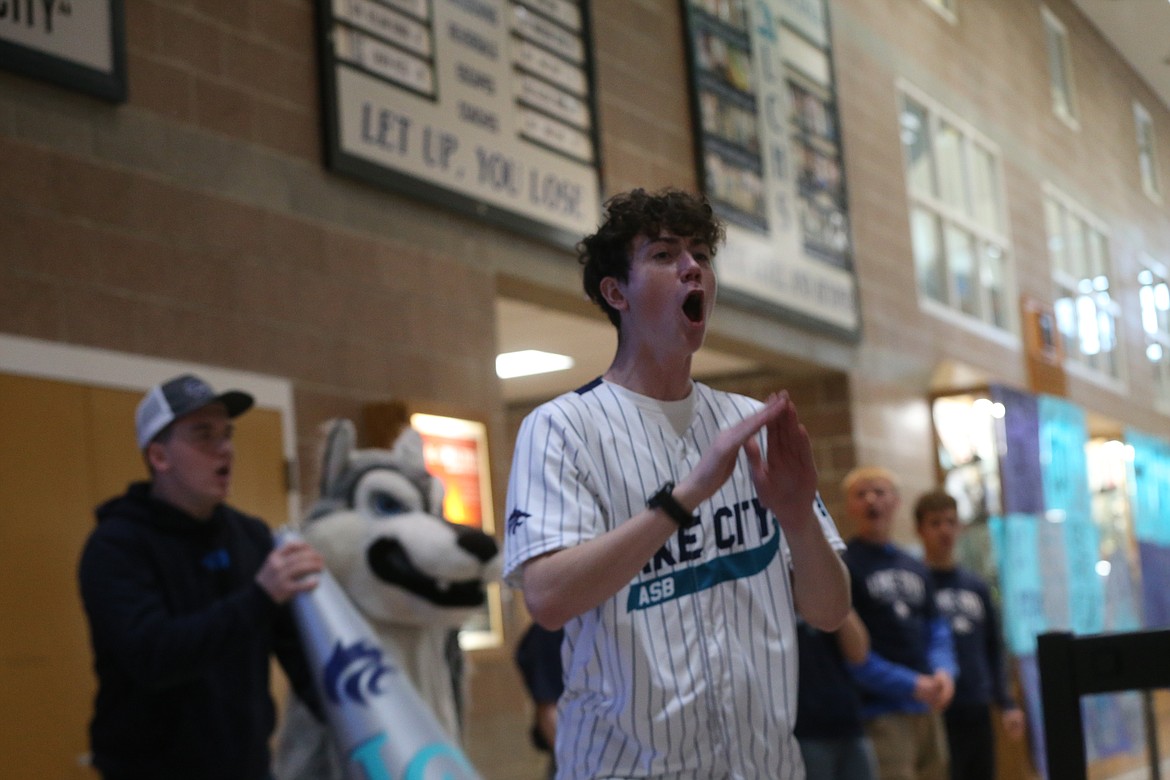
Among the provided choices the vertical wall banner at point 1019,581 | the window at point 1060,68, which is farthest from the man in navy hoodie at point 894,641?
the window at point 1060,68

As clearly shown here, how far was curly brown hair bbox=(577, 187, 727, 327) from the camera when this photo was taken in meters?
2.38

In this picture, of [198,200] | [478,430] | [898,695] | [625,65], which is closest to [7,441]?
[198,200]

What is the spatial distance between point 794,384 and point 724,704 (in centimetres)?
824

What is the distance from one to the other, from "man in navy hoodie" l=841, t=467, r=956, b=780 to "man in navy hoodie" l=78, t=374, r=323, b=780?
293 cm

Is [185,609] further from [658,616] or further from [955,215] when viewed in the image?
[955,215]

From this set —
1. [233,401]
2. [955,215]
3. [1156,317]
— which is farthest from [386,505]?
[1156,317]

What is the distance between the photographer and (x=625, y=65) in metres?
8.21

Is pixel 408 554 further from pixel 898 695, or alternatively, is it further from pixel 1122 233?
pixel 1122 233

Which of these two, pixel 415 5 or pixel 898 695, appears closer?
pixel 898 695

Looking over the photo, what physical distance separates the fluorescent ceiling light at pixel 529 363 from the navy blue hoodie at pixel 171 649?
6.20 meters

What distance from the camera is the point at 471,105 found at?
22.0 ft

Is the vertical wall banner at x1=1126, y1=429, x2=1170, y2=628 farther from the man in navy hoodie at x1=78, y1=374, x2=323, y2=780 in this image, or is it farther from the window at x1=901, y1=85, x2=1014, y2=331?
the man in navy hoodie at x1=78, y1=374, x2=323, y2=780

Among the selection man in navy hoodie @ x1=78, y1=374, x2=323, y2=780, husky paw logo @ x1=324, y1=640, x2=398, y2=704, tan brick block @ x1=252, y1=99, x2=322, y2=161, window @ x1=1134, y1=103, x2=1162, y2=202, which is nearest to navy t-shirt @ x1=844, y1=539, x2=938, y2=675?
tan brick block @ x1=252, y1=99, x2=322, y2=161

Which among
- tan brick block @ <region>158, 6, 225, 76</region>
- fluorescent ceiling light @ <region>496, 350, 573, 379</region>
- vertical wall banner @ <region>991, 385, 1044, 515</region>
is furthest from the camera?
vertical wall banner @ <region>991, 385, 1044, 515</region>
